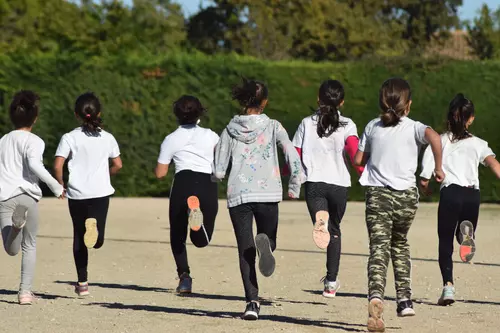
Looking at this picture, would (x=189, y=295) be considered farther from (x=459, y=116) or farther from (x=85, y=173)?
(x=459, y=116)

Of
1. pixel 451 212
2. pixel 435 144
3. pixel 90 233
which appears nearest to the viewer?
pixel 435 144

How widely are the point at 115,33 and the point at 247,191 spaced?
28694 millimetres

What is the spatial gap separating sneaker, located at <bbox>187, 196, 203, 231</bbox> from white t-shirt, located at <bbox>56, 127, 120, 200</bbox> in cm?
65

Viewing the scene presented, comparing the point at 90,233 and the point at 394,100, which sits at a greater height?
the point at 394,100

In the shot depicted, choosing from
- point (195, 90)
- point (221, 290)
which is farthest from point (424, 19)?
point (221, 290)

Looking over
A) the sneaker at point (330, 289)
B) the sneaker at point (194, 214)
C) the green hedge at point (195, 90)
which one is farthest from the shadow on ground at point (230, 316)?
the green hedge at point (195, 90)

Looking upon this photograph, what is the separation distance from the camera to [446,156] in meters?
8.56

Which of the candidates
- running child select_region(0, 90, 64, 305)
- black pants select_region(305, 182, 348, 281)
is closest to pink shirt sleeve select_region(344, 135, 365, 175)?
black pants select_region(305, 182, 348, 281)

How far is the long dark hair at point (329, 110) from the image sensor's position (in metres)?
8.65

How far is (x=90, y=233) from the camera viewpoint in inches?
340

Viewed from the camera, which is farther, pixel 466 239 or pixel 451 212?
pixel 451 212

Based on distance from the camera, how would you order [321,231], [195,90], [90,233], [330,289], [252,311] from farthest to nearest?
[195,90] → [330,289] → [90,233] → [321,231] → [252,311]

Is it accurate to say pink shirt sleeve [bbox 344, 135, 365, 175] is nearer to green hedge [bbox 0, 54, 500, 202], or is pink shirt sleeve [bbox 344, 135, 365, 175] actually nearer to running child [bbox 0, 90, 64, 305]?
running child [bbox 0, 90, 64, 305]

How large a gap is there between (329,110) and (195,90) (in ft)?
40.9
